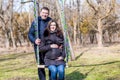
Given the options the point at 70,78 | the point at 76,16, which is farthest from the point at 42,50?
the point at 76,16

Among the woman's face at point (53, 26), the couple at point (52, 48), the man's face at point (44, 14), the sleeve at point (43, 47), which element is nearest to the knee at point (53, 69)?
the couple at point (52, 48)

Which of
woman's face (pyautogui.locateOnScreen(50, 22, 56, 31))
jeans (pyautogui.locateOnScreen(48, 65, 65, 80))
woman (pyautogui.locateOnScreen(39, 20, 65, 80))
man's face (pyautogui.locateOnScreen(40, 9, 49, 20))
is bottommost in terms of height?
jeans (pyautogui.locateOnScreen(48, 65, 65, 80))

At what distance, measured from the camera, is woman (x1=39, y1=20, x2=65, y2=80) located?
25.9 ft

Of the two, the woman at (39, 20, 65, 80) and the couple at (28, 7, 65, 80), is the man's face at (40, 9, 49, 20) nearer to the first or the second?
the couple at (28, 7, 65, 80)

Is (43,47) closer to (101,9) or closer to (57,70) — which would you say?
(57,70)

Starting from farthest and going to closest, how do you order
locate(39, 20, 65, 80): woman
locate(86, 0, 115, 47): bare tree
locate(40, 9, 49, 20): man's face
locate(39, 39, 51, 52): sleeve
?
locate(86, 0, 115, 47): bare tree
locate(40, 9, 49, 20): man's face
locate(39, 39, 51, 52): sleeve
locate(39, 20, 65, 80): woman

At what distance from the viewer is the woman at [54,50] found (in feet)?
25.9

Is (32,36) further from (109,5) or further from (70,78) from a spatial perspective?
(109,5)

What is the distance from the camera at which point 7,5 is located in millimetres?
46219

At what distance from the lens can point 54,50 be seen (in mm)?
7973

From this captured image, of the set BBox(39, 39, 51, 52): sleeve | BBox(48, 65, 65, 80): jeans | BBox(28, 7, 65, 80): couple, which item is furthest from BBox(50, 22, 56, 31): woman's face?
BBox(48, 65, 65, 80): jeans

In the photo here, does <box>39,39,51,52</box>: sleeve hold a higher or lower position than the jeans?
higher

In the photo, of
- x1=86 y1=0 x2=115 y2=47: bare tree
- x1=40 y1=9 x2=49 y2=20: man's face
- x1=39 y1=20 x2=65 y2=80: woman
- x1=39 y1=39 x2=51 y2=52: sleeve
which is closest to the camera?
x1=39 y1=20 x2=65 y2=80: woman

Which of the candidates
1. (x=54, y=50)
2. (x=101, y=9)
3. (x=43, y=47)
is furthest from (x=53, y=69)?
(x=101, y=9)
